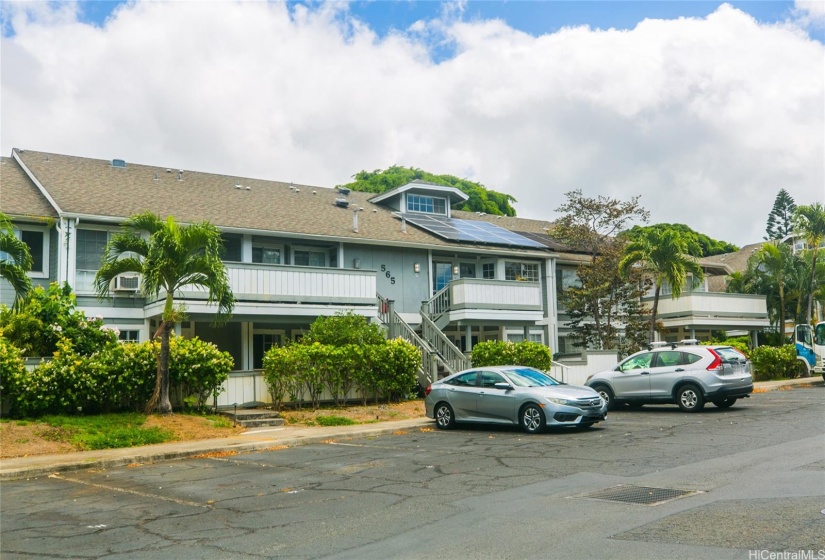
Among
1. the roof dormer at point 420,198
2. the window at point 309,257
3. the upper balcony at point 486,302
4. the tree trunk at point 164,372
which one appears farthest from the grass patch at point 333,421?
the roof dormer at point 420,198

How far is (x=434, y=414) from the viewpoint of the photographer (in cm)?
1856

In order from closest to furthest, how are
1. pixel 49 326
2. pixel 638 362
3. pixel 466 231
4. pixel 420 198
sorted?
1. pixel 49 326
2. pixel 638 362
3. pixel 466 231
4. pixel 420 198

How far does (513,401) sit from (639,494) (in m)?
7.66

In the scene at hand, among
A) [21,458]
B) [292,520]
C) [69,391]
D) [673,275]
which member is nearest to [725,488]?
[292,520]

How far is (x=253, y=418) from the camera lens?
19406 mm

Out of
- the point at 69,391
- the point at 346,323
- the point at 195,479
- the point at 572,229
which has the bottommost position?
the point at 195,479

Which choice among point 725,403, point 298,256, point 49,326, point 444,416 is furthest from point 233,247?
point 725,403

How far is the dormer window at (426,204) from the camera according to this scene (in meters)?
33.7

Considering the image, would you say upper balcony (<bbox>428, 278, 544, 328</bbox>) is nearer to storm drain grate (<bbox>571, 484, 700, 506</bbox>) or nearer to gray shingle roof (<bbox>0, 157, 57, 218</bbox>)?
gray shingle roof (<bbox>0, 157, 57, 218</bbox>)

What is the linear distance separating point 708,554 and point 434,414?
1221 centimetres

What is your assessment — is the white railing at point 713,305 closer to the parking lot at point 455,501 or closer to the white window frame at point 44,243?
the parking lot at point 455,501

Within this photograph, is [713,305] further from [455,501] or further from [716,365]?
[455,501]

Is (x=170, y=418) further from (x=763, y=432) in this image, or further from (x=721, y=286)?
(x=721, y=286)

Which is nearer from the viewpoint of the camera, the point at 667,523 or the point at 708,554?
the point at 708,554
